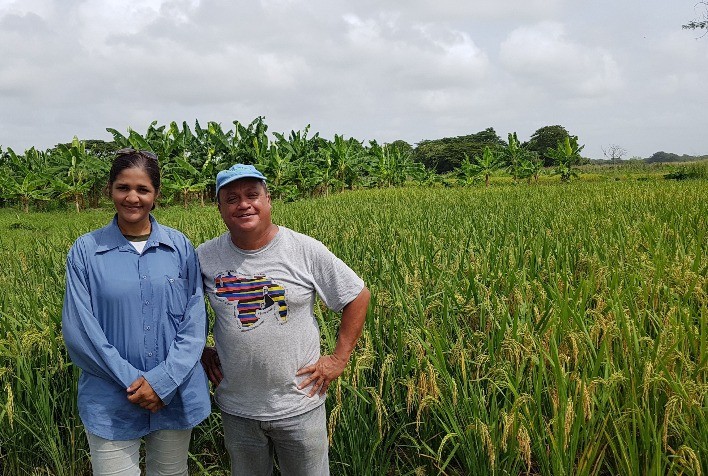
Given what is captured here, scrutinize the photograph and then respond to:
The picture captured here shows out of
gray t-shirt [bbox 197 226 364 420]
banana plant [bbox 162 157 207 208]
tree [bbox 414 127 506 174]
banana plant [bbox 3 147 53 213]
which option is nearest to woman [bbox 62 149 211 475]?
gray t-shirt [bbox 197 226 364 420]

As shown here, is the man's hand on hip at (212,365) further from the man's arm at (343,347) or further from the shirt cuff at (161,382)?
the man's arm at (343,347)

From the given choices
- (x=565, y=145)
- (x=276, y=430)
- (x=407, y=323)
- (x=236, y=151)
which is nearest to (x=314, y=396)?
(x=276, y=430)

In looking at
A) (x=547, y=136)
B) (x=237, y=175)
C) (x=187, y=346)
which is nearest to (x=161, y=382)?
(x=187, y=346)

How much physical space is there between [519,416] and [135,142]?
53.8ft

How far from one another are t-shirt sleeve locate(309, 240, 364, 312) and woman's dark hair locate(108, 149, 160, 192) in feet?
2.12

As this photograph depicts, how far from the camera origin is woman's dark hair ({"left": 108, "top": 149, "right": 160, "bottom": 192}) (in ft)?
5.95

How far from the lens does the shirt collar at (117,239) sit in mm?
1818

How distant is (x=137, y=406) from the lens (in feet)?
5.80

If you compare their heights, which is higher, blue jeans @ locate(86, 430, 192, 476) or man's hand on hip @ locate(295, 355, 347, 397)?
man's hand on hip @ locate(295, 355, 347, 397)

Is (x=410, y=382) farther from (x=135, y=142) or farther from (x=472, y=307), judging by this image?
(x=135, y=142)

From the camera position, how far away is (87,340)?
1699mm

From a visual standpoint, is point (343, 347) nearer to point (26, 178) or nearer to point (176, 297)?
point (176, 297)

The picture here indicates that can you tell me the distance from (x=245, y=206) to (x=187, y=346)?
0.54 m

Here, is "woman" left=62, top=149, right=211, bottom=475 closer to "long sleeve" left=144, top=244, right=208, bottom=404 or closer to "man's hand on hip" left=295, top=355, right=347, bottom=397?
"long sleeve" left=144, top=244, right=208, bottom=404
